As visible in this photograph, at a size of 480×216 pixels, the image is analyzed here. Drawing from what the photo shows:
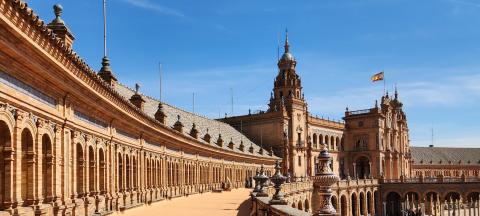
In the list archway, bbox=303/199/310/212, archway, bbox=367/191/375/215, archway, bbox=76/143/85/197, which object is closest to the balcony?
archway, bbox=367/191/375/215

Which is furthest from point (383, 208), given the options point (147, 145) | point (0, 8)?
point (0, 8)

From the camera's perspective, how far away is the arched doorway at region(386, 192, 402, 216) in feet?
308

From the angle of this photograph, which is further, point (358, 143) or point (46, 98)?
point (358, 143)

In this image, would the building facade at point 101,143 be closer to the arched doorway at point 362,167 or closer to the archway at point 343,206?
the archway at point 343,206

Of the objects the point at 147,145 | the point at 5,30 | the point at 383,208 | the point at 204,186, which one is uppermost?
the point at 5,30

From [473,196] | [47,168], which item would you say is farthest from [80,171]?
[473,196]

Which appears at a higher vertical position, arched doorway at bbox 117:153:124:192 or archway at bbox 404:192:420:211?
arched doorway at bbox 117:153:124:192

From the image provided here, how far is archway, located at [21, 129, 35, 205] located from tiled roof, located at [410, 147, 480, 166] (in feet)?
407

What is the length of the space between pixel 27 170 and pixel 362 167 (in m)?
91.1

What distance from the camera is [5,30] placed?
42.0ft

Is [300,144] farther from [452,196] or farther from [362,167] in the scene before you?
[452,196]

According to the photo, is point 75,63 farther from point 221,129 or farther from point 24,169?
point 221,129

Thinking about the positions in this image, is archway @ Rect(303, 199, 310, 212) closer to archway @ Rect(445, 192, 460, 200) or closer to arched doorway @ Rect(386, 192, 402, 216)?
arched doorway @ Rect(386, 192, 402, 216)

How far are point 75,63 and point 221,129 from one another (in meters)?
60.8
